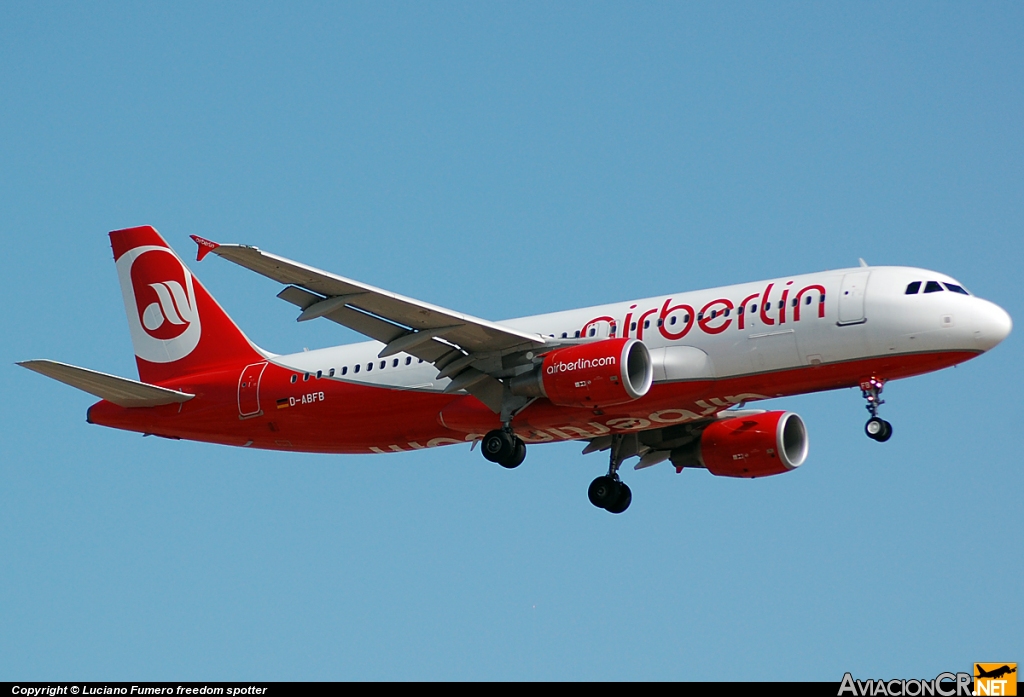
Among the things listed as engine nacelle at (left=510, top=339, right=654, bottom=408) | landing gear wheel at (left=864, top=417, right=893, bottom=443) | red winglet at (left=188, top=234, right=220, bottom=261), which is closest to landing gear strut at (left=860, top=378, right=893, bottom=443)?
landing gear wheel at (left=864, top=417, right=893, bottom=443)

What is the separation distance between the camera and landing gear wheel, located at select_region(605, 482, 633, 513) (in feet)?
133

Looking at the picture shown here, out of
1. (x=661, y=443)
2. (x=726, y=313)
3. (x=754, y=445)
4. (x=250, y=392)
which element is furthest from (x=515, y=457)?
(x=250, y=392)

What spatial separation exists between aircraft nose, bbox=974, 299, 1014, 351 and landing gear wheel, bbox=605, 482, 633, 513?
11227 mm

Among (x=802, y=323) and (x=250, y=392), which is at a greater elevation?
(x=250, y=392)

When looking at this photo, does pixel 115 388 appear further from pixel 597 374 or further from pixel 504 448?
pixel 597 374

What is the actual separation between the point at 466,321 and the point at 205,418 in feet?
30.2

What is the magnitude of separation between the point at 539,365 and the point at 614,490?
6151mm

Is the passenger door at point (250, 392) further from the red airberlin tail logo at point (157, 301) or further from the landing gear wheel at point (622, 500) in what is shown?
the landing gear wheel at point (622, 500)

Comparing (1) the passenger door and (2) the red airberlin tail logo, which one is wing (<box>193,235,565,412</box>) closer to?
(1) the passenger door

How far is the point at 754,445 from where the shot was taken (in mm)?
39312

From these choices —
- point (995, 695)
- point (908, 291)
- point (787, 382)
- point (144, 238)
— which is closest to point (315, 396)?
point (144, 238)

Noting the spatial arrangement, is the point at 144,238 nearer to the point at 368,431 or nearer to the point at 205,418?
the point at 205,418

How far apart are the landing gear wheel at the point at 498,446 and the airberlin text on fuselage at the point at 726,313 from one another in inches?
143

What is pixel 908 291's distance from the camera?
33.6m
